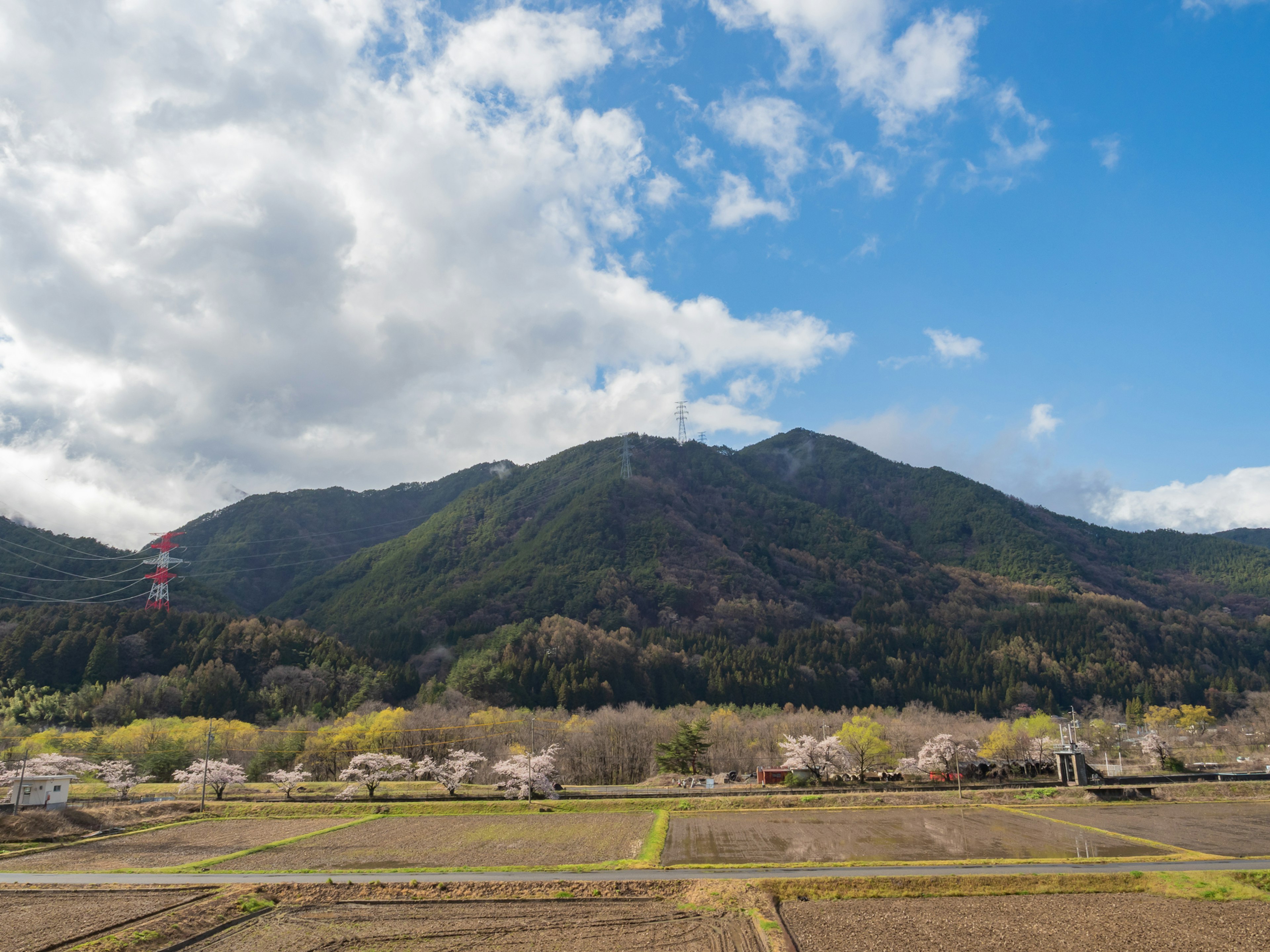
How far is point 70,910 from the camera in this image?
28531 millimetres

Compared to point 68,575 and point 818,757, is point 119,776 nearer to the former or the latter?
point 818,757

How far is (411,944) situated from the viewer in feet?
79.4

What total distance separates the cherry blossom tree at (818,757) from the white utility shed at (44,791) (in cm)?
6202

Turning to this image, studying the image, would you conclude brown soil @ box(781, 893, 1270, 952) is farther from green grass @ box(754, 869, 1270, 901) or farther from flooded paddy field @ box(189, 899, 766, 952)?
flooded paddy field @ box(189, 899, 766, 952)

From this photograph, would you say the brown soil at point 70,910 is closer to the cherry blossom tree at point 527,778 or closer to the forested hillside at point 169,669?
the cherry blossom tree at point 527,778

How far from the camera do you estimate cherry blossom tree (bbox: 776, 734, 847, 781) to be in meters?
72.3

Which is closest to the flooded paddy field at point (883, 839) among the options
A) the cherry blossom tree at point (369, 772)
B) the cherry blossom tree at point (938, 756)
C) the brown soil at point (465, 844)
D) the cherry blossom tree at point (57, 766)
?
the brown soil at point (465, 844)

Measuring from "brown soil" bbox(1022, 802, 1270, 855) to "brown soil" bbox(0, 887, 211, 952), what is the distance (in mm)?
47860

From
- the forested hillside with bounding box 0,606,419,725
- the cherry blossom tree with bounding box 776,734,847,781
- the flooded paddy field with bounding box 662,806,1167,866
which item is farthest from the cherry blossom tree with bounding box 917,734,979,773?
the forested hillside with bounding box 0,606,419,725

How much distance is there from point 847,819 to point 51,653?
123556mm

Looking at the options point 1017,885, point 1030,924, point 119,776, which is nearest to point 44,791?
point 119,776

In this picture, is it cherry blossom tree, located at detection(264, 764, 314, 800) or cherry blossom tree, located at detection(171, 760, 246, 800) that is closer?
cherry blossom tree, located at detection(264, 764, 314, 800)

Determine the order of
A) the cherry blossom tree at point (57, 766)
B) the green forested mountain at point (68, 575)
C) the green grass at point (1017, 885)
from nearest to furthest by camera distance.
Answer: the green grass at point (1017, 885) → the cherry blossom tree at point (57, 766) → the green forested mountain at point (68, 575)

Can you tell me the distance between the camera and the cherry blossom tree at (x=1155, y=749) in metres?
93.8
